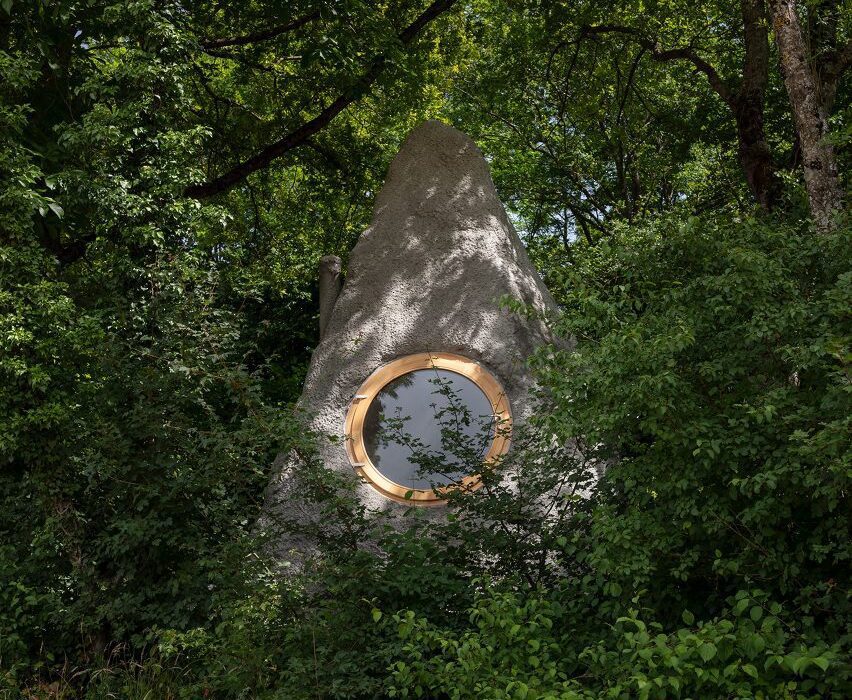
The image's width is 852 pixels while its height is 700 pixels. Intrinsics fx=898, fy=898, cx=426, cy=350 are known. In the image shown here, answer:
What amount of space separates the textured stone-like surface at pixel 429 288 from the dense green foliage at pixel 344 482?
859mm

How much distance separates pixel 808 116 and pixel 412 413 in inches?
180

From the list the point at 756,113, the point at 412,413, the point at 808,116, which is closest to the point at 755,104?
the point at 756,113

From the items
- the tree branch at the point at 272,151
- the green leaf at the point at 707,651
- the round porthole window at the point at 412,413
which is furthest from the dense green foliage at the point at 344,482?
the tree branch at the point at 272,151

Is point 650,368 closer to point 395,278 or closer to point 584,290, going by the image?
point 584,290

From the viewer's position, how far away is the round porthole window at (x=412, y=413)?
8.31m

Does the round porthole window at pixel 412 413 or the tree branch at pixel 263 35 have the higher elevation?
the tree branch at pixel 263 35

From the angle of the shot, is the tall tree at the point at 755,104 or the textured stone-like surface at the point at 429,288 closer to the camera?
the textured stone-like surface at the point at 429,288

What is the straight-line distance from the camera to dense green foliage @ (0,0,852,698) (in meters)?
4.56

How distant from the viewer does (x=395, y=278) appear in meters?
9.20

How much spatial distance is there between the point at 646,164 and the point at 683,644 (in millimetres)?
14442

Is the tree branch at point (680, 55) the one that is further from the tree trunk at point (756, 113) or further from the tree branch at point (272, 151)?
the tree branch at point (272, 151)

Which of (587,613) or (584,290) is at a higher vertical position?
(584,290)

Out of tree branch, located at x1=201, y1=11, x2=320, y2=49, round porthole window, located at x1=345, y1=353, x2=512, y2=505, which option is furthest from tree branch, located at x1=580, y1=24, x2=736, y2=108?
round porthole window, located at x1=345, y1=353, x2=512, y2=505

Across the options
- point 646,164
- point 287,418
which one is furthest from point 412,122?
point 287,418
